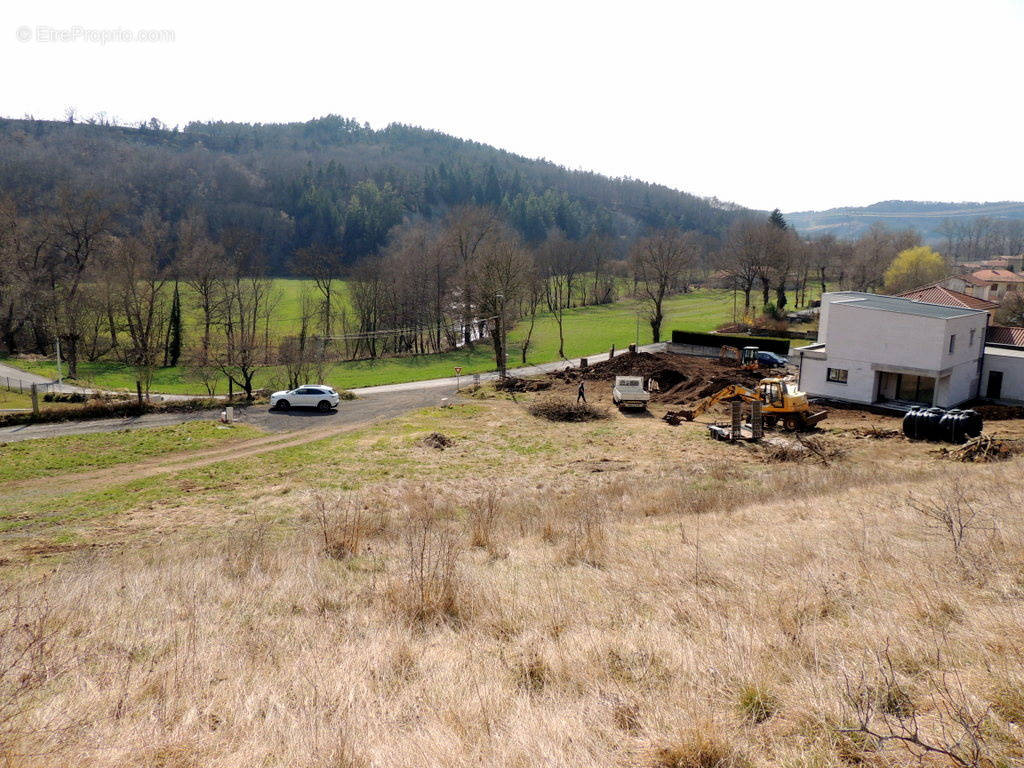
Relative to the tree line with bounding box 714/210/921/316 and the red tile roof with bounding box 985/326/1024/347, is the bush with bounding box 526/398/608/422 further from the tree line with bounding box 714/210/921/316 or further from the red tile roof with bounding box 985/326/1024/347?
the tree line with bounding box 714/210/921/316

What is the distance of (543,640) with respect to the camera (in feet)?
20.2

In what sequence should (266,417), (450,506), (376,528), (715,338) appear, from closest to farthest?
(376,528)
(450,506)
(266,417)
(715,338)

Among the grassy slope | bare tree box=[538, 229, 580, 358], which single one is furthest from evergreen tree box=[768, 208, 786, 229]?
the grassy slope

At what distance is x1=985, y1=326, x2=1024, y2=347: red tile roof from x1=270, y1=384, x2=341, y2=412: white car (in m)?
37.6

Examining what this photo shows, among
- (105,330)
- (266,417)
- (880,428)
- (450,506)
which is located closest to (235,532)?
(450,506)

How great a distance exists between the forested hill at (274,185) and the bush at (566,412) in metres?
65.1

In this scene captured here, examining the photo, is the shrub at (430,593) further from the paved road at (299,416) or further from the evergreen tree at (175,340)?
the evergreen tree at (175,340)

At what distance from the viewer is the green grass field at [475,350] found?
47062 millimetres

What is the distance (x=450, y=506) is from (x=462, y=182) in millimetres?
155955

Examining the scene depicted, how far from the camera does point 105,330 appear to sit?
5875 centimetres

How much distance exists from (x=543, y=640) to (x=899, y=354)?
32.4 metres

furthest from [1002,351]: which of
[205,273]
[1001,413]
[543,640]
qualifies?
[205,273]

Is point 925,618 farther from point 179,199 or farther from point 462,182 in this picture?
point 462,182

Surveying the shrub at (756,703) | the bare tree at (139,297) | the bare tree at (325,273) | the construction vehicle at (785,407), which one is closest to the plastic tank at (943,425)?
the construction vehicle at (785,407)
